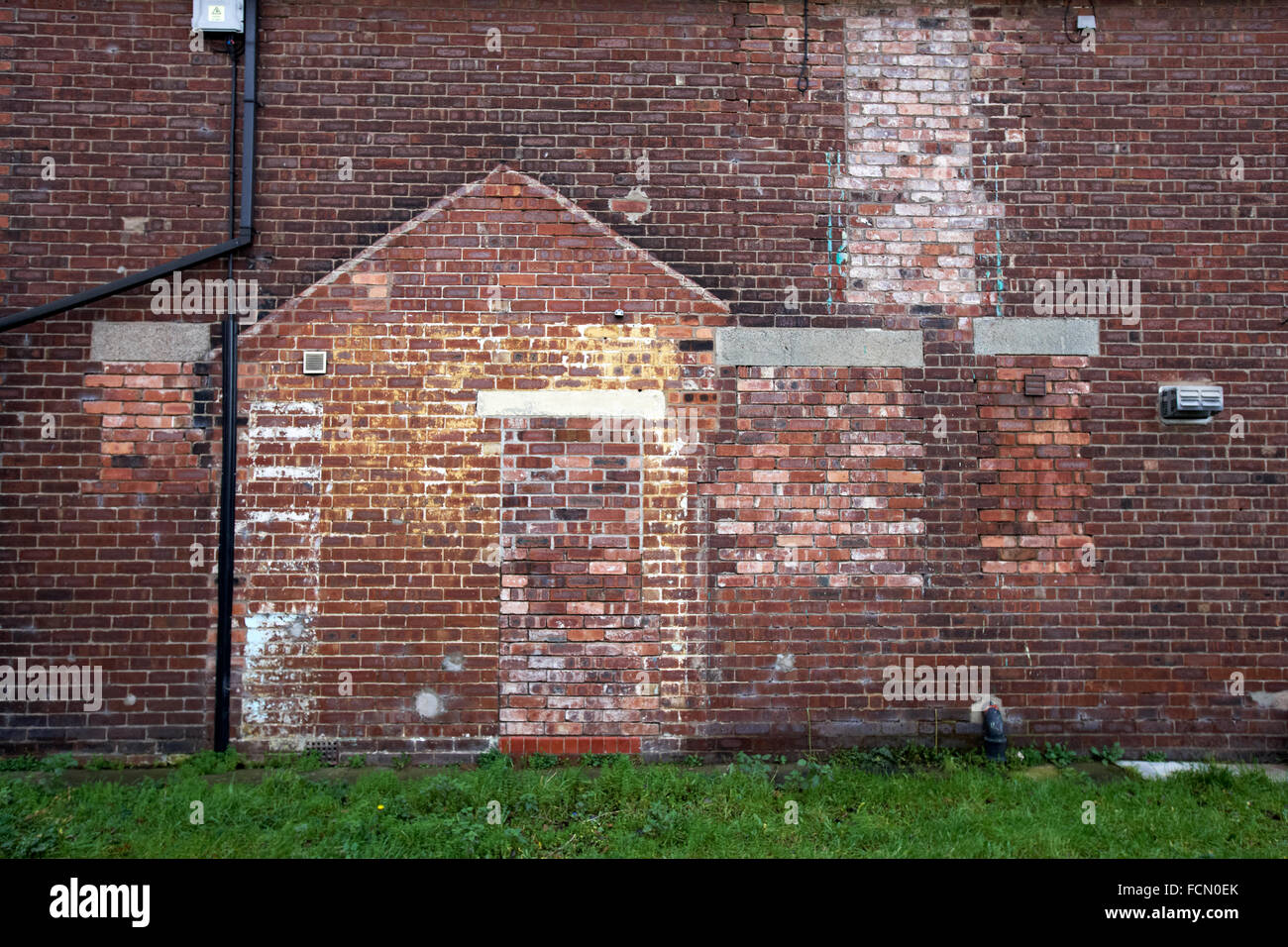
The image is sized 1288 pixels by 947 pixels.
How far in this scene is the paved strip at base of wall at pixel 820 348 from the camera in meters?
5.34

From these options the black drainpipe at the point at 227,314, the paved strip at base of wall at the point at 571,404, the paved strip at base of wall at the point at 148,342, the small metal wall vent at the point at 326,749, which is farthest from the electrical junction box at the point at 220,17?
the small metal wall vent at the point at 326,749

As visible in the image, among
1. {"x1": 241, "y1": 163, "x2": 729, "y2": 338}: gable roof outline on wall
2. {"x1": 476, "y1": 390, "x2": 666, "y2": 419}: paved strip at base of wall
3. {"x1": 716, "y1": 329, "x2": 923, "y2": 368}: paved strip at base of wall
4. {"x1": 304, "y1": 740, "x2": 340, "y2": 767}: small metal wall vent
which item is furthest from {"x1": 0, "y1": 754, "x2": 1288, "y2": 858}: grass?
{"x1": 241, "y1": 163, "x2": 729, "y2": 338}: gable roof outline on wall

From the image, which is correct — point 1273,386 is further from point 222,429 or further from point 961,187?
point 222,429

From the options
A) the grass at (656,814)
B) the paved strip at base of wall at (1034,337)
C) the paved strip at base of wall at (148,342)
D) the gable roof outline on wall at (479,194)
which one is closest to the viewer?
the grass at (656,814)

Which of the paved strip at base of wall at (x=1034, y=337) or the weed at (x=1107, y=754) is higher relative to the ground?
the paved strip at base of wall at (x=1034, y=337)

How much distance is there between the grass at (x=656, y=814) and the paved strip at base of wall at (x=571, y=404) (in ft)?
7.57

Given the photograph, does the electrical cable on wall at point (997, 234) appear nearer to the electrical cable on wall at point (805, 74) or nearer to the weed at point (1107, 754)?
the electrical cable on wall at point (805, 74)

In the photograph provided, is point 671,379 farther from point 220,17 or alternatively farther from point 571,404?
point 220,17

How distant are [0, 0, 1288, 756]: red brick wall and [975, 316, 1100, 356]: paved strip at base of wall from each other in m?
0.08

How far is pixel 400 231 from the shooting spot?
531 centimetres

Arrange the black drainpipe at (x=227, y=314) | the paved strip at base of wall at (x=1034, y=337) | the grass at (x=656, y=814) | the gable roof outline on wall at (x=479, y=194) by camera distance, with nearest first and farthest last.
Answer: the grass at (x=656, y=814), the black drainpipe at (x=227, y=314), the gable roof outline on wall at (x=479, y=194), the paved strip at base of wall at (x=1034, y=337)

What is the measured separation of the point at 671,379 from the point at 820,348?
1071 millimetres

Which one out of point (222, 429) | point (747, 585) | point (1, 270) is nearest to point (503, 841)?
point (747, 585)

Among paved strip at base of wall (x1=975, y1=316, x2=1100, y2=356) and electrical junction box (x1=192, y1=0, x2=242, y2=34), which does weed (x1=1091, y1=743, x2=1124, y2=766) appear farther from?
electrical junction box (x1=192, y1=0, x2=242, y2=34)
